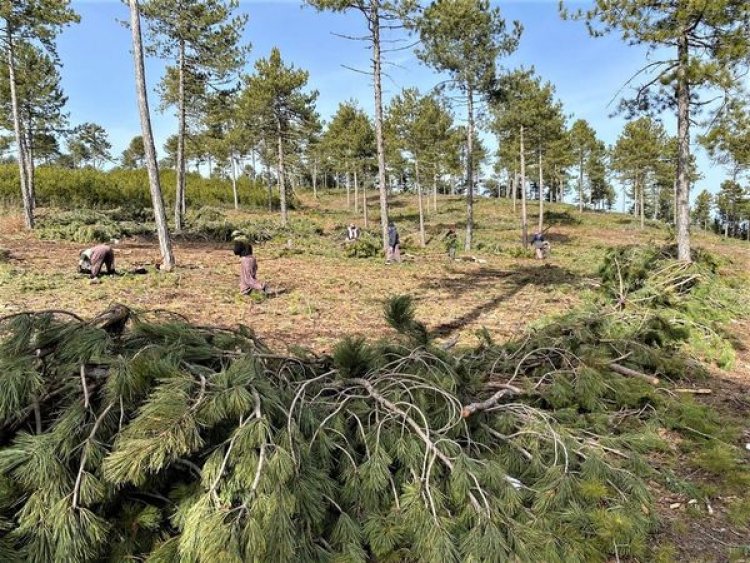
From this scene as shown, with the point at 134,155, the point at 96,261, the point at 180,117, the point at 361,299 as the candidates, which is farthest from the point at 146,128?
the point at 134,155

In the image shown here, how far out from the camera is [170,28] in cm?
1741

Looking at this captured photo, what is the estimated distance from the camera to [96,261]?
9266 millimetres

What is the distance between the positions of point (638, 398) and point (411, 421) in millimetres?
2663

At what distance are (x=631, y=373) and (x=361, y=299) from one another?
5.27m

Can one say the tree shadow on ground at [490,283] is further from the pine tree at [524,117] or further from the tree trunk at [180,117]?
the tree trunk at [180,117]

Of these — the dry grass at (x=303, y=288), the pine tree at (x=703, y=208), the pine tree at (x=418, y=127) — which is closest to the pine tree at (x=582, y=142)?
the pine tree at (x=418, y=127)

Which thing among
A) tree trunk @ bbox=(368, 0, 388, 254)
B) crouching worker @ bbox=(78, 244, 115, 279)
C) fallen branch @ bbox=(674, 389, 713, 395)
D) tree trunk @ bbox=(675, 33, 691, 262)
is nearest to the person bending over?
crouching worker @ bbox=(78, 244, 115, 279)

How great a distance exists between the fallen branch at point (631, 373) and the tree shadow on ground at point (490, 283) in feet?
8.69

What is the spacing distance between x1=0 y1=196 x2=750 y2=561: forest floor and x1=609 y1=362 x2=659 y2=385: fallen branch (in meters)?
0.61

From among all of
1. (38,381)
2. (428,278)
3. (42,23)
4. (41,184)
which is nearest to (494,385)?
(38,381)

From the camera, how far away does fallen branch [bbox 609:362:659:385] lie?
4214mm

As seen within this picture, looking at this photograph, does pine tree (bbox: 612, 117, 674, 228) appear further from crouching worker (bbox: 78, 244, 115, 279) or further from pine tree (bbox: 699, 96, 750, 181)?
crouching worker (bbox: 78, 244, 115, 279)

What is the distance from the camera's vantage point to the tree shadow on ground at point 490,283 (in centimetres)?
755

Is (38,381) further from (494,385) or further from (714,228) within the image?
(714,228)
